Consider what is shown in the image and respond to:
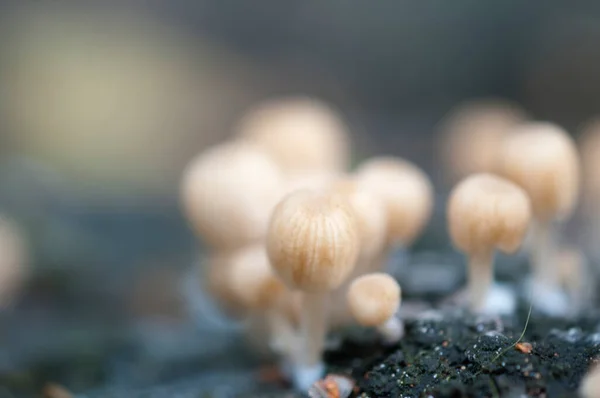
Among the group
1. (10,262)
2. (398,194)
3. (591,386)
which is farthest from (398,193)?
(10,262)

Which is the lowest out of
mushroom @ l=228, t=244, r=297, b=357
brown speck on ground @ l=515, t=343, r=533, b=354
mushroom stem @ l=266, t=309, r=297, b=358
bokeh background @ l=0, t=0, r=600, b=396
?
brown speck on ground @ l=515, t=343, r=533, b=354

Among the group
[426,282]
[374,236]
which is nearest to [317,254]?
[374,236]

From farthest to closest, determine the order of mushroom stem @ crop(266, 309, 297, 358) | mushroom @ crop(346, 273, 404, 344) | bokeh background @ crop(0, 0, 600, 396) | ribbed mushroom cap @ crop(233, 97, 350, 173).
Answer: bokeh background @ crop(0, 0, 600, 396)
ribbed mushroom cap @ crop(233, 97, 350, 173)
mushroom stem @ crop(266, 309, 297, 358)
mushroom @ crop(346, 273, 404, 344)

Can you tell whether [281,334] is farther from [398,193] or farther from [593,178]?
[593,178]

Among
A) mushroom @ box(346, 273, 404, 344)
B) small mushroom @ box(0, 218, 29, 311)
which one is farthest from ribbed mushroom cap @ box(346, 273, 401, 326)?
small mushroom @ box(0, 218, 29, 311)

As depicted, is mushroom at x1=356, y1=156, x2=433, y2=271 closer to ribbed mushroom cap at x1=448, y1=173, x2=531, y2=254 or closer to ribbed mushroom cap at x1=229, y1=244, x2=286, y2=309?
ribbed mushroom cap at x1=448, y1=173, x2=531, y2=254

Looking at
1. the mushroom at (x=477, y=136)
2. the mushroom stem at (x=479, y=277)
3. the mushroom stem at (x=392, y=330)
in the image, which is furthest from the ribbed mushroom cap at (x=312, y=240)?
the mushroom at (x=477, y=136)

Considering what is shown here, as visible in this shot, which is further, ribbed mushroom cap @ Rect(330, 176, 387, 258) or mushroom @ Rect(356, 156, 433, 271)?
mushroom @ Rect(356, 156, 433, 271)
